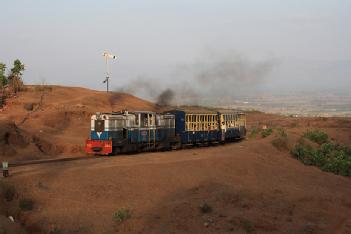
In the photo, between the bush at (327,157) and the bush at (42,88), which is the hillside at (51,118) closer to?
the bush at (42,88)

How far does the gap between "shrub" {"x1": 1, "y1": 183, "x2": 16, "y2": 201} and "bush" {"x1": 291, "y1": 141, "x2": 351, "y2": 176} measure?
25.3m

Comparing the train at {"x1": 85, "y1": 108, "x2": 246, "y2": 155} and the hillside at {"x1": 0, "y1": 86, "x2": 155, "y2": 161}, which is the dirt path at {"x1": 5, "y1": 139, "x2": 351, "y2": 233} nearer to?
the train at {"x1": 85, "y1": 108, "x2": 246, "y2": 155}

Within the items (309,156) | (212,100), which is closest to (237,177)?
(309,156)

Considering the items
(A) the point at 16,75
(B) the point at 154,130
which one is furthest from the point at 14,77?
(B) the point at 154,130

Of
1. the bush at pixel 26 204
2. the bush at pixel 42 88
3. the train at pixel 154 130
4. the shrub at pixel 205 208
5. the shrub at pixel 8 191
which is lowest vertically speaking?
the shrub at pixel 205 208

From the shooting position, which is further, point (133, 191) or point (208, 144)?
point (208, 144)

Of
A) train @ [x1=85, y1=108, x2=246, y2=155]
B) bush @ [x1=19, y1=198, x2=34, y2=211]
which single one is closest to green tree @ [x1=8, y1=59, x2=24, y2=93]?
train @ [x1=85, y1=108, x2=246, y2=155]

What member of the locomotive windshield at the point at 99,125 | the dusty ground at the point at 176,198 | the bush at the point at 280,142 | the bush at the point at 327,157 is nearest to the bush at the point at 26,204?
the dusty ground at the point at 176,198

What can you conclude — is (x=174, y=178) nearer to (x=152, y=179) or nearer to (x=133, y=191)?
(x=152, y=179)

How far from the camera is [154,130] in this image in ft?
116

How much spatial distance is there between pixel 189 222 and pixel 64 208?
4.90 meters

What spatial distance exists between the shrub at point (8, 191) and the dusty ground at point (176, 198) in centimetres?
23

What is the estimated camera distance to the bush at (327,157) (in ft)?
121

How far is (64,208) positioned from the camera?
1831 centimetres
